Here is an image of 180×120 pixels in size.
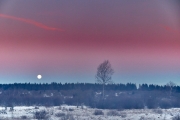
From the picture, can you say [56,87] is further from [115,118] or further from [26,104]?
[115,118]

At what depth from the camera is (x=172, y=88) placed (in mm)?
62844

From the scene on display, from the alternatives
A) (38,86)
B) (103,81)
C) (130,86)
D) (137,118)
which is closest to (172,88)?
(130,86)

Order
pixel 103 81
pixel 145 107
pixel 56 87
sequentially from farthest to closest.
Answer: pixel 56 87, pixel 103 81, pixel 145 107

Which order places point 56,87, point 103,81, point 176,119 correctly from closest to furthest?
point 176,119
point 103,81
point 56,87

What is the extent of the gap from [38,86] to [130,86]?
19.5 m

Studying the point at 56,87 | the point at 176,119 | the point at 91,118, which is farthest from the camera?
the point at 56,87

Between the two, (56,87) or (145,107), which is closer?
(145,107)

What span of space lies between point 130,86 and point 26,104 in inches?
1784

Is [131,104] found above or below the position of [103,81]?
below

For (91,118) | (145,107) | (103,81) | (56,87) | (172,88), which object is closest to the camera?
(91,118)

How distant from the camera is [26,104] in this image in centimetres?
3506

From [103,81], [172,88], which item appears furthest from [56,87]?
[103,81]

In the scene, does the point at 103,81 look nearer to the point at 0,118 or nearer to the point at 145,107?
the point at 145,107

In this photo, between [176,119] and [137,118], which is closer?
[176,119]
